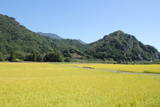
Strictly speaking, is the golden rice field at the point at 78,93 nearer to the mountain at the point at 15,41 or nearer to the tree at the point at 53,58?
the tree at the point at 53,58

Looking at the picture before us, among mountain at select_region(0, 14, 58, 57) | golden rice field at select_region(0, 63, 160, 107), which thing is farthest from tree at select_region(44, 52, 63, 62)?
golden rice field at select_region(0, 63, 160, 107)

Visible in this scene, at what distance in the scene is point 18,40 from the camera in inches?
6078

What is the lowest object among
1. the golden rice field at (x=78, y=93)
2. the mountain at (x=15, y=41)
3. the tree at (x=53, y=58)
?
the golden rice field at (x=78, y=93)

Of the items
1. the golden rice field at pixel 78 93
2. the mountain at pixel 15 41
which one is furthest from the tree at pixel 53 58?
the golden rice field at pixel 78 93

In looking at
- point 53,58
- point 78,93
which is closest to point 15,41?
point 53,58

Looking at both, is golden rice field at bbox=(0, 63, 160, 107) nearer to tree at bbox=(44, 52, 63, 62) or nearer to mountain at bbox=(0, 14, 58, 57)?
tree at bbox=(44, 52, 63, 62)

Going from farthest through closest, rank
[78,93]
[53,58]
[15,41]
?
[15,41]
[53,58]
[78,93]

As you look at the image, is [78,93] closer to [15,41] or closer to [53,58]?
[53,58]

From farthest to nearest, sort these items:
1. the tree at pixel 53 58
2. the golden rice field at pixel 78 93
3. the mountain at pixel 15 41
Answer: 1. the mountain at pixel 15 41
2. the tree at pixel 53 58
3. the golden rice field at pixel 78 93

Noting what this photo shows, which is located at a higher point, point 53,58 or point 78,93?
point 53,58

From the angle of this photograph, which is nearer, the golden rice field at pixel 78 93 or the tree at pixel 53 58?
the golden rice field at pixel 78 93

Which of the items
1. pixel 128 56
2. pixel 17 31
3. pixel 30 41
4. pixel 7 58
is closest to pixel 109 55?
pixel 128 56

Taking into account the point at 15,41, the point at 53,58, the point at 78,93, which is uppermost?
the point at 15,41

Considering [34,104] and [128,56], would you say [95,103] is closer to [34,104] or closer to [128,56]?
[34,104]
